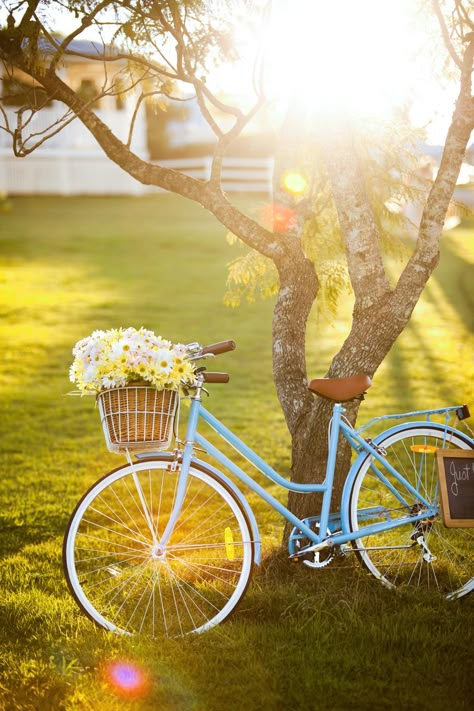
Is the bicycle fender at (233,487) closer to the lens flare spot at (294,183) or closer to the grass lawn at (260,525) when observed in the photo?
the grass lawn at (260,525)

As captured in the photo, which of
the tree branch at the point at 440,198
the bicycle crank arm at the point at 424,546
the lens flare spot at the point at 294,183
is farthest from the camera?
the lens flare spot at the point at 294,183

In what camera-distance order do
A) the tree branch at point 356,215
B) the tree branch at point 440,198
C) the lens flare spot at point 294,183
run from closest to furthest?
1. the tree branch at point 440,198
2. the tree branch at point 356,215
3. the lens flare spot at point 294,183

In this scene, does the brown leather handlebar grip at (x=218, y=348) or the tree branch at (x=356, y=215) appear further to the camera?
the tree branch at (x=356, y=215)

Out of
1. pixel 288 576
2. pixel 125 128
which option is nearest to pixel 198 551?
pixel 288 576

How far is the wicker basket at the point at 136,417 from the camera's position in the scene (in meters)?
3.44

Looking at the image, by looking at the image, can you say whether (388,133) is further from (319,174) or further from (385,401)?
(385,401)

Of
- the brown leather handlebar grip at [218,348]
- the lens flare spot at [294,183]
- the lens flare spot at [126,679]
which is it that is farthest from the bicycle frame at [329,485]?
the lens flare spot at [294,183]

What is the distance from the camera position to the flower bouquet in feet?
11.3

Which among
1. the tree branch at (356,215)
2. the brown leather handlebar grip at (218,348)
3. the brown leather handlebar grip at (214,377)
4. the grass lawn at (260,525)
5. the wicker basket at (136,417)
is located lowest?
the grass lawn at (260,525)

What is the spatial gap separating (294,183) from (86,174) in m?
23.5

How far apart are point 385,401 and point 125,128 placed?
2094 cm

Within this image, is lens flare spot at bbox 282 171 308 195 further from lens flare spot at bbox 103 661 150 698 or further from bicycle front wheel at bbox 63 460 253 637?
lens flare spot at bbox 103 661 150 698

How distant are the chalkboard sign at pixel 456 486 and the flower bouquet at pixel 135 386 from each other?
1273 mm

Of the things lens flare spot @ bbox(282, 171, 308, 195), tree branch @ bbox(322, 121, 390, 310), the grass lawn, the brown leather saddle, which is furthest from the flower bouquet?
lens flare spot @ bbox(282, 171, 308, 195)
